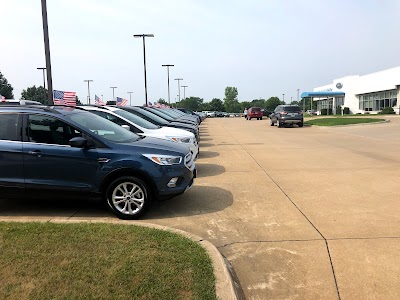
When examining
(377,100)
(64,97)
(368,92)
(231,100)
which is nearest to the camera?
(64,97)

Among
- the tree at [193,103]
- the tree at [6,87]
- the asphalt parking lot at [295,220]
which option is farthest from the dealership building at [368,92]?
the tree at [6,87]

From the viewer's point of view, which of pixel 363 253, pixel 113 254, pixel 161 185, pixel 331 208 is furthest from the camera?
pixel 331 208

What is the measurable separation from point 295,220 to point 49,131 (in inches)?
159

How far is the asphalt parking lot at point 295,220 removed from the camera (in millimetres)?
4059

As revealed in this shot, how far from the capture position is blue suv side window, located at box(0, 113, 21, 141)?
6156 millimetres

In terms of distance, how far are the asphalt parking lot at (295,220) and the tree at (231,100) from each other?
146 m

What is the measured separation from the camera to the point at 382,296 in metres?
3.73

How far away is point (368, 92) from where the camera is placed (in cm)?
5831

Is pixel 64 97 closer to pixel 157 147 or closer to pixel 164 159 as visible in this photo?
pixel 157 147

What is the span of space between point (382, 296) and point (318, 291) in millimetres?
588

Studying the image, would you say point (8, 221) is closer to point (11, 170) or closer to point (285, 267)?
point (11, 170)

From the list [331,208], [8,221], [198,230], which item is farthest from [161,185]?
[331,208]

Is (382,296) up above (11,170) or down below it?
below

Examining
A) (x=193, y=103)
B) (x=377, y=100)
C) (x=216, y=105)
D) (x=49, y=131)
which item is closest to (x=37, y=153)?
(x=49, y=131)
